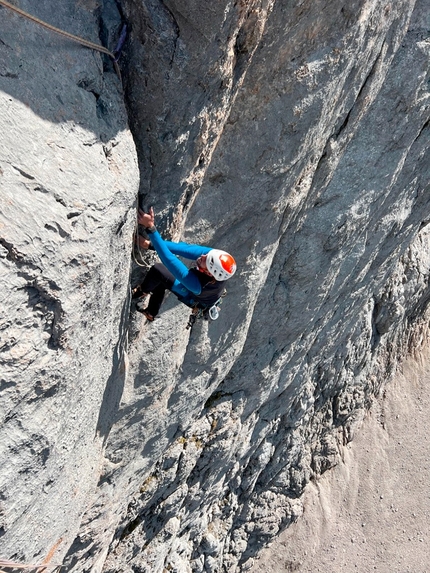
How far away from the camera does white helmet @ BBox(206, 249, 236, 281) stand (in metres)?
6.32

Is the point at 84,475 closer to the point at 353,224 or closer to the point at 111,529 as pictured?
the point at 111,529

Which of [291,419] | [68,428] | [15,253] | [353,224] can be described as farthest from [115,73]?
[291,419]

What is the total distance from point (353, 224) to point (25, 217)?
6534 mm

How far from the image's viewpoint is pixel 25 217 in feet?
13.6

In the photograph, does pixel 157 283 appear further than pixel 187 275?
Yes

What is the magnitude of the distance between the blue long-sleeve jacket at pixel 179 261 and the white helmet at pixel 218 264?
143 millimetres

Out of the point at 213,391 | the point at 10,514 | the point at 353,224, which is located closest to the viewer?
the point at 10,514

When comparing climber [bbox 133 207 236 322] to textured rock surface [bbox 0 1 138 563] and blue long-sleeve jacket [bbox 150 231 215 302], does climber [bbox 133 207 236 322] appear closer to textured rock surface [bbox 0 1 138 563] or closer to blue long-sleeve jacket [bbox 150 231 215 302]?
blue long-sleeve jacket [bbox 150 231 215 302]

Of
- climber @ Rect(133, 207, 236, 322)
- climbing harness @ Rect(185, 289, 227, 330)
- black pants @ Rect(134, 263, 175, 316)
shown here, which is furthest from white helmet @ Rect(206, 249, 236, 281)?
climbing harness @ Rect(185, 289, 227, 330)

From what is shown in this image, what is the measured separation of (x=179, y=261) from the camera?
616 centimetres

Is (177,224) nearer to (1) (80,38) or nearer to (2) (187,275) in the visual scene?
(2) (187,275)

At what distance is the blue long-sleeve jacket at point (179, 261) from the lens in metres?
5.95

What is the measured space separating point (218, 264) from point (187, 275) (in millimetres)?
408

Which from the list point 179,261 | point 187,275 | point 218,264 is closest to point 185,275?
point 187,275
